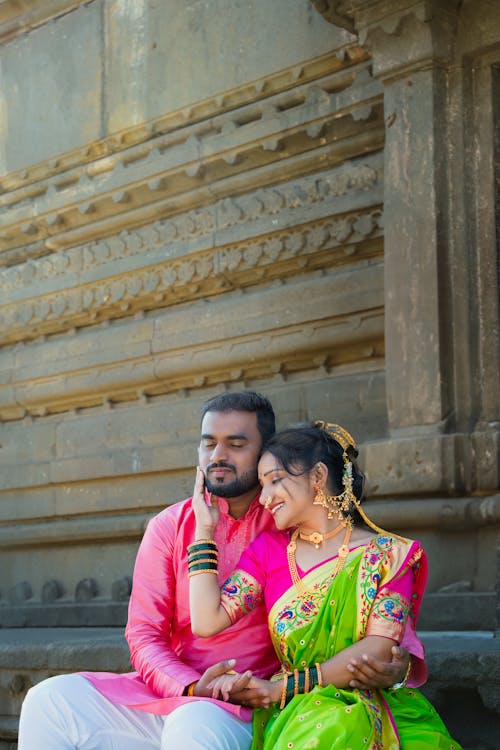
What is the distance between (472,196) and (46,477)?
331 cm

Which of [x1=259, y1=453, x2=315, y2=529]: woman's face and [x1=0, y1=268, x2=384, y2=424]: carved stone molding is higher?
[x1=0, y1=268, x2=384, y2=424]: carved stone molding

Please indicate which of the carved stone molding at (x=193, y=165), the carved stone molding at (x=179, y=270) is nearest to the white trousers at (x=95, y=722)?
the carved stone molding at (x=179, y=270)

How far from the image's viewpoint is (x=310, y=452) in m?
3.65

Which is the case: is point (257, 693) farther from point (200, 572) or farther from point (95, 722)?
point (95, 722)

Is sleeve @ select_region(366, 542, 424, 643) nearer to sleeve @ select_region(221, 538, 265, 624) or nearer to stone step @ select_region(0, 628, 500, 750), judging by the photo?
sleeve @ select_region(221, 538, 265, 624)

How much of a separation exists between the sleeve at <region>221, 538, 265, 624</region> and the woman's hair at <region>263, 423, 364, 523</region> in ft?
0.92

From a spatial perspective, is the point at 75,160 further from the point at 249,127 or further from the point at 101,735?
the point at 101,735

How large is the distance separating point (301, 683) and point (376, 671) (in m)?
0.21

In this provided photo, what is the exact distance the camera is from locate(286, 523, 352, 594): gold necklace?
3518 mm

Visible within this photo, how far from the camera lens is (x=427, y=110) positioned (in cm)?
521

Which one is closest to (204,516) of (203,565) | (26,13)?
(203,565)

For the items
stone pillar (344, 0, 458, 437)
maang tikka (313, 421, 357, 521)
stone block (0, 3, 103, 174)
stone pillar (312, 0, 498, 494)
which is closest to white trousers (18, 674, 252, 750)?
maang tikka (313, 421, 357, 521)

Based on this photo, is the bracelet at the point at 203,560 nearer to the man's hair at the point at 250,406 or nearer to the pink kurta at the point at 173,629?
the pink kurta at the point at 173,629

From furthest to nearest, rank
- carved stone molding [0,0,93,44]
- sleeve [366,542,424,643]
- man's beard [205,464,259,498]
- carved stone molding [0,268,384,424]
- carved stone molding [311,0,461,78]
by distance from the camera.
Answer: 1. carved stone molding [0,0,93,44]
2. carved stone molding [0,268,384,424]
3. carved stone molding [311,0,461,78]
4. man's beard [205,464,259,498]
5. sleeve [366,542,424,643]
